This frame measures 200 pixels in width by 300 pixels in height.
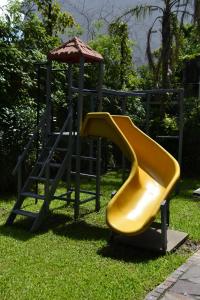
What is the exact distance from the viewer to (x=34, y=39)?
11734mm

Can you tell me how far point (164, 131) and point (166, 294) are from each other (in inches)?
345

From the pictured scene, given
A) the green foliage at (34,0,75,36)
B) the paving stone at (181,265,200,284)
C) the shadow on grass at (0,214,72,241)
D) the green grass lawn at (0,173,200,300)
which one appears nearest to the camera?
the green grass lawn at (0,173,200,300)

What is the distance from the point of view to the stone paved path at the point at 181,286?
15.0 feet

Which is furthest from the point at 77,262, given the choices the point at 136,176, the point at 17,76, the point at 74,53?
the point at 17,76

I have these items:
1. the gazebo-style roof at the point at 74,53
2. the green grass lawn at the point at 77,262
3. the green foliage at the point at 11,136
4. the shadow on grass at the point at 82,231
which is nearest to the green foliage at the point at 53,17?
the green foliage at the point at 11,136

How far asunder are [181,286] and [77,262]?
4.47 feet

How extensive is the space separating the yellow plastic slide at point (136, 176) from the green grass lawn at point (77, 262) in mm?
455

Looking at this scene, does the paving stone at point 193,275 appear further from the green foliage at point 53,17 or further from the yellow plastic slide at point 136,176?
the green foliage at point 53,17

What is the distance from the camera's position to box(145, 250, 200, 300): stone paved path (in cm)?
458

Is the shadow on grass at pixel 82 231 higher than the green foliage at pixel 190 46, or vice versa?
the green foliage at pixel 190 46

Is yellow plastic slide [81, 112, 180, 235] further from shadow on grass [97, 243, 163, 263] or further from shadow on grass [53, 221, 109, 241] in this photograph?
shadow on grass [53, 221, 109, 241]

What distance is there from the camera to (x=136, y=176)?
6.96 meters

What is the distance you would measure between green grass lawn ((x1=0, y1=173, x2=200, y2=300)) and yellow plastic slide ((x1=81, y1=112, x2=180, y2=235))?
0.45 meters

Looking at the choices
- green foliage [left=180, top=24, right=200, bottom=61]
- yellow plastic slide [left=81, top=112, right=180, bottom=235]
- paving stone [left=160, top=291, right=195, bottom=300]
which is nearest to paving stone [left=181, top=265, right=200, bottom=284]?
paving stone [left=160, top=291, right=195, bottom=300]
